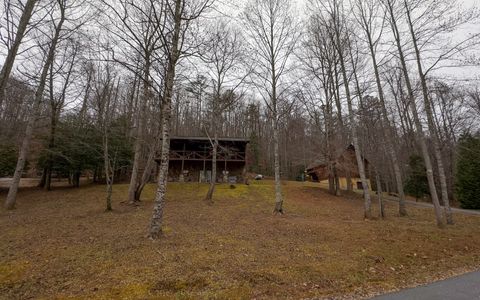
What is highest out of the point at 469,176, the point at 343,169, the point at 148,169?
the point at 343,169

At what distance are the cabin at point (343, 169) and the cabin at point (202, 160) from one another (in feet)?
24.7

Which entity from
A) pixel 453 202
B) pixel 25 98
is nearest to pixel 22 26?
pixel 25 98

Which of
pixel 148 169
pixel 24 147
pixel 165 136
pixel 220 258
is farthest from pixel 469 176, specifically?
pixel 24 147

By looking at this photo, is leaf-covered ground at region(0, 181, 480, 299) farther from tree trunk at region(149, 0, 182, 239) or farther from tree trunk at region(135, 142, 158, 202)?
tree trunk at region(135, 142, 158, 202)

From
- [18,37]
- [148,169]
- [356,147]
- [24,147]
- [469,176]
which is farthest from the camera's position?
[469,176]

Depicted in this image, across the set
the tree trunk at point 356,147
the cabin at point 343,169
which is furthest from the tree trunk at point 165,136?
the cabin at point 343,169

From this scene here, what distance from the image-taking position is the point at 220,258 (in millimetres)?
5730

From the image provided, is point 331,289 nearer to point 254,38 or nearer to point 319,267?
point 319,267

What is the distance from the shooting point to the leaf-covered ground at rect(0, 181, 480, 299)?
4.39 m

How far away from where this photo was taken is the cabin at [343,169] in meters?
22.8

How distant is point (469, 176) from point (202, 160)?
23.1 meters

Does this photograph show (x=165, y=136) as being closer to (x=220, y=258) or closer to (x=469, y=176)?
(x=220, y=258)

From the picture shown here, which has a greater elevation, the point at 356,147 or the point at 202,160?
the point at 202,160

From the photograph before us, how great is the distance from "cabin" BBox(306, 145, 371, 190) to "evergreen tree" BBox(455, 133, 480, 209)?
25.8 feet
